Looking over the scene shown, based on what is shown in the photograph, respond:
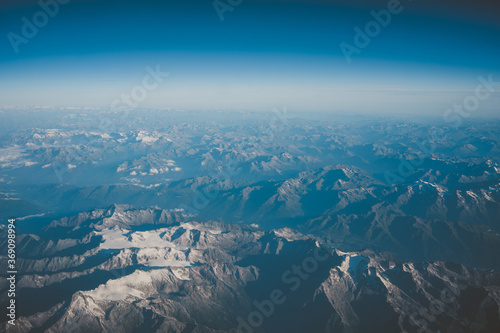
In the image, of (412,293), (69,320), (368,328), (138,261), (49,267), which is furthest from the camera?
(49,267)

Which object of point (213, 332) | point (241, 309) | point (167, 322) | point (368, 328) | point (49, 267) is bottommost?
point (368, 328)

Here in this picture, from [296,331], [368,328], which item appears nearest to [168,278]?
[296,331]

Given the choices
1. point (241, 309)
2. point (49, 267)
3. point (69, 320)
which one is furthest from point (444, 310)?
point (49, 267)

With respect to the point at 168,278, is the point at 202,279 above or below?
below

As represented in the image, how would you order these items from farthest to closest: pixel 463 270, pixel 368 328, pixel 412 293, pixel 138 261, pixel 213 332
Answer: pixel 138 261, pixel 463 270, pixel 412 293, pixel 368 328, pixel 213 332

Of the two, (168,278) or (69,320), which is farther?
(168,278)

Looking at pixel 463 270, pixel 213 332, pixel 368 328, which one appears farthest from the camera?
pixel 463 270

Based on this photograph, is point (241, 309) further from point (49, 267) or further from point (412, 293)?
Result: point (49, 267)

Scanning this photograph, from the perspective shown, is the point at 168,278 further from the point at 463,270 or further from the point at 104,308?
the point at 463,270

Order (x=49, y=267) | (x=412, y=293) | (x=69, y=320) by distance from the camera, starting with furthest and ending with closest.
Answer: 1. (x=49, y=267)
2. (x=412, y=293)
3. (x=69, y=320)
